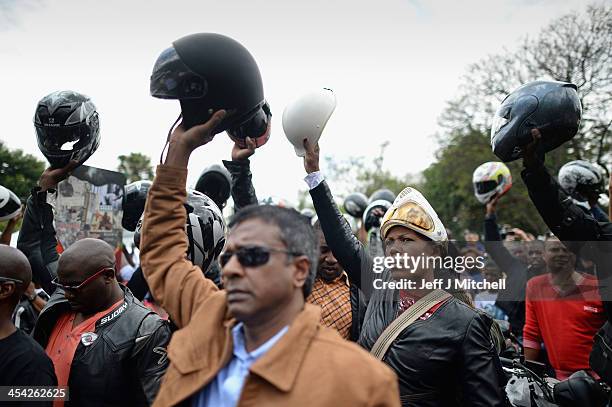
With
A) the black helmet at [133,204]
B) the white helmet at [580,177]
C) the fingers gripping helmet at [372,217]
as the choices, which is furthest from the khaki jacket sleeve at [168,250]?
the fingers gripping helmet at [372,217]

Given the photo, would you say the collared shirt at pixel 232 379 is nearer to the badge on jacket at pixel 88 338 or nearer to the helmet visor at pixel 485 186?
the badge on jacket at pixel 88 338

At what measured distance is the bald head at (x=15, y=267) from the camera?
9.23ft

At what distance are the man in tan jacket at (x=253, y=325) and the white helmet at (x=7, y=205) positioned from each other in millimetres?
3424

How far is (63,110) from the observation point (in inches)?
139

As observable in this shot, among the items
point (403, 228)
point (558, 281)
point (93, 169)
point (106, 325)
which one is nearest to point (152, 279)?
point (106, 325)

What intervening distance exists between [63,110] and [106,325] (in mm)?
1364

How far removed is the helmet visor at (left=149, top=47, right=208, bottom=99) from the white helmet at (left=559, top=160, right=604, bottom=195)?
4.37 m

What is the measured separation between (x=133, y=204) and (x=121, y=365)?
213 centimetres

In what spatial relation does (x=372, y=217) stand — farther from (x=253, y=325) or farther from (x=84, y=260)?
(x=253, y=325)

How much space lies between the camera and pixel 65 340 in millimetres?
2990

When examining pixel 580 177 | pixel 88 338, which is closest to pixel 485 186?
pixel 580 177

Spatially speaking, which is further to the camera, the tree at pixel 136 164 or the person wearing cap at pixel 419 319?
the tree at pixel 136 164

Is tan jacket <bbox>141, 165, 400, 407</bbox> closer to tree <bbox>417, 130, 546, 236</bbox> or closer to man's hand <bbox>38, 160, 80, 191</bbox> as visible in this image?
man's hand <bbox>38, 160, 80, 191</bbox>

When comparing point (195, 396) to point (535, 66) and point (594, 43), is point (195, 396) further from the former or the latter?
point (535, 66)
